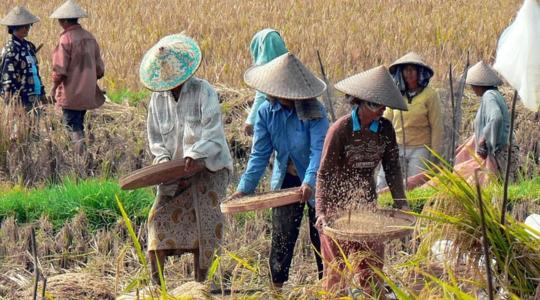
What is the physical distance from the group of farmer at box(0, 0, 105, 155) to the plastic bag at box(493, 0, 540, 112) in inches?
240

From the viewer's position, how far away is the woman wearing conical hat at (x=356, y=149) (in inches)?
208

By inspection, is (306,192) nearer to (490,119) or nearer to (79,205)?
(79,205)

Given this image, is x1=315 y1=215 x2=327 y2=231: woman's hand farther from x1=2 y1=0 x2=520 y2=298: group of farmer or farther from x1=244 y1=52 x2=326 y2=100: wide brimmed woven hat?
x1=244 y1=52 x2=326 y2=100: wide brimmed woven hat

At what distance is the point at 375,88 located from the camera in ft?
17.4

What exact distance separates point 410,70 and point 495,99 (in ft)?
1.87

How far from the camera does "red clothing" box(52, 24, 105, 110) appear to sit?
30.5 ft

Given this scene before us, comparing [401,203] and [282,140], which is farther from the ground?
[282,140]

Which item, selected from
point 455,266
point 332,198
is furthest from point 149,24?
point 455,266

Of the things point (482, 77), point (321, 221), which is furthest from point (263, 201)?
point (482, 77)

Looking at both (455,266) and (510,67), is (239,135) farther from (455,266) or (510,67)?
(510,67)

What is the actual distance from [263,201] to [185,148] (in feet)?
2.48

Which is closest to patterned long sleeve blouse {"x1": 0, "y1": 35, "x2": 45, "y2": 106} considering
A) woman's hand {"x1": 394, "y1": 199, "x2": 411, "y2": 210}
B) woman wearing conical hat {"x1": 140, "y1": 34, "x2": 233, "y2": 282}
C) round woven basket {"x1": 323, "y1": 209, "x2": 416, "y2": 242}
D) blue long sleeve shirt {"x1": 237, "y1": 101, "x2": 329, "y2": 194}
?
woman wearing conical hat {"x1": 140, "y1": 34, "x2": 233, "y2": 282}

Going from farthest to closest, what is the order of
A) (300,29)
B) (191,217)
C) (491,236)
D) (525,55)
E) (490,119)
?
(300,29), (490,119), (191,217), (491,236), (525,55)

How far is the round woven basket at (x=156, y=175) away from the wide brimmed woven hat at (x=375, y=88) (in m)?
1.04
